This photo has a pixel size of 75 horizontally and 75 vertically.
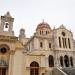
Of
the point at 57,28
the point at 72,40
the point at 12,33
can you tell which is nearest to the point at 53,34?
the point at 57,28

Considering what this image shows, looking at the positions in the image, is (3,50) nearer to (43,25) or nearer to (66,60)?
(66,60)

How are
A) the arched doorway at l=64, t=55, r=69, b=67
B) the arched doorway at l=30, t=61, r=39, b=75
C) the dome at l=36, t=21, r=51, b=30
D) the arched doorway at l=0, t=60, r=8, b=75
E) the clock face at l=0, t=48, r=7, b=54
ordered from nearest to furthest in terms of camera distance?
1. the arched doorway at l=0, t=60, r=8, b=75
2. the clock face at l=0, t=48, r=7, b=54
3. the arched doorway at l=30, t=61, r=39, b=75
4. the arched doorway at l=64, t=55, r=69, b=67
5. the dome at l=36, t=21, r=51, b=30

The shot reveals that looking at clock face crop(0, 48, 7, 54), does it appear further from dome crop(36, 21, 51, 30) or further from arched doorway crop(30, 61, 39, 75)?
dome crop(36, 21, 51, 30)

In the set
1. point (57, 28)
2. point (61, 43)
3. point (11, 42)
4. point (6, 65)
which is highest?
point (57, 28)

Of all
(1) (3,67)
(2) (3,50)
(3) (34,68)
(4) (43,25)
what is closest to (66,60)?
(4) (43,25)

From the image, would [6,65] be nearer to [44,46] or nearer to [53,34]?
[44,46]

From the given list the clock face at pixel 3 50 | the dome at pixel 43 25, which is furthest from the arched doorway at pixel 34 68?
the dome at pixel 43 25

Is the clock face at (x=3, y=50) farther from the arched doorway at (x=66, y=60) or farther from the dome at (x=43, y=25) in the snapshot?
the dome at (x=43, y=25)

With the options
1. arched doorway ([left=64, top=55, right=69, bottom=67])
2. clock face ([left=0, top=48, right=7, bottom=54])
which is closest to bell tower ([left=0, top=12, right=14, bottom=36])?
clock face ([left=0, top=48, right=7, bottom=54])

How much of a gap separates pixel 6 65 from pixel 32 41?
62.2ft

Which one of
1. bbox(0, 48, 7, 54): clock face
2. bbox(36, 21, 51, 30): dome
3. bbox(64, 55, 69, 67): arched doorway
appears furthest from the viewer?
bbox(36, 21, 51, 30): dome

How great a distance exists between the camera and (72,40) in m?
44.6

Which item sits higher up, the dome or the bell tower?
the dome

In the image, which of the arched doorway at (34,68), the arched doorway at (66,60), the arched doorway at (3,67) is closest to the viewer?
the arched doorway at (3,67)
